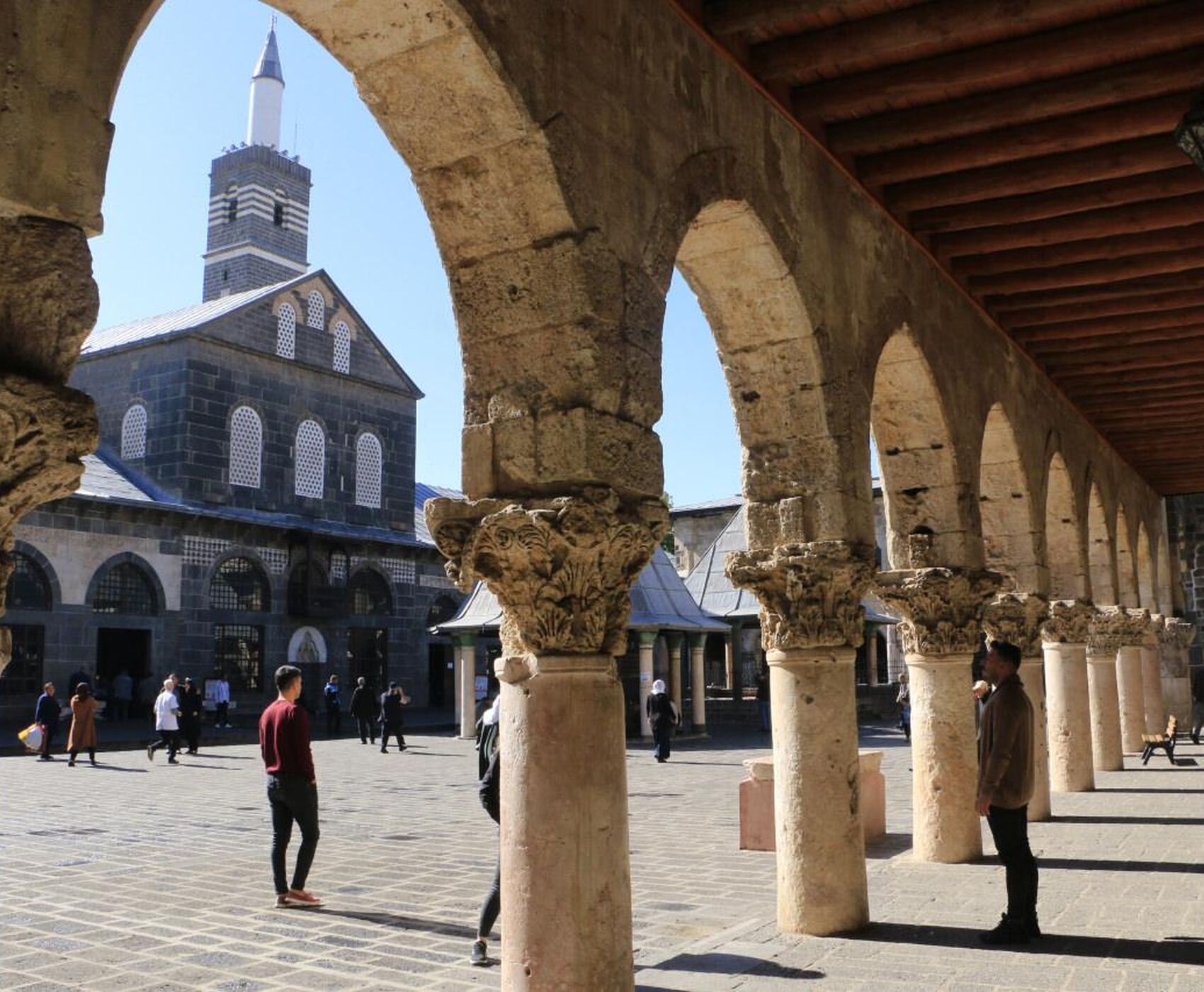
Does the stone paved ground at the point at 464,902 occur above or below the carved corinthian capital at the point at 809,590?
below

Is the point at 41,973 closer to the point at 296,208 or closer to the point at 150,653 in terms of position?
the point at 150,653

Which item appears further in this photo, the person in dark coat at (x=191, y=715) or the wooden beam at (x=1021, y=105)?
the person in dark coat at (x=191, y=715)

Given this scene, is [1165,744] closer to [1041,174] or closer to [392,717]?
[1041,174]

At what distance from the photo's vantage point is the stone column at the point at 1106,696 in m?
14.6

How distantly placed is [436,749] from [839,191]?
15.1 m

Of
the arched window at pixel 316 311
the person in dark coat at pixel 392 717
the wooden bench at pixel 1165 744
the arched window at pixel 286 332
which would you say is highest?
the arched window at pixel 316 311

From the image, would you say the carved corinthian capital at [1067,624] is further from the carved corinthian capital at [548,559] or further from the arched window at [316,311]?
the arched window at [316,311]

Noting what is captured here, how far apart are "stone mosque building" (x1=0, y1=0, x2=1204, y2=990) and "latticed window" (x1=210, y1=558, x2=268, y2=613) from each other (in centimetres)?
1951

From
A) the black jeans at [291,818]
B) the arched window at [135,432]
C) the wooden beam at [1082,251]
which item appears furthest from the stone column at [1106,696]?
the arched window at [135,432]

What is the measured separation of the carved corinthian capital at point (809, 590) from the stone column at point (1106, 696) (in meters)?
9.57

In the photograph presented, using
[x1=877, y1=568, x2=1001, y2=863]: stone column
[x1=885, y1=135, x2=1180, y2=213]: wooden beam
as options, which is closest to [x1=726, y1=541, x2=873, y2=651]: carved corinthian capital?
[x1=877, y1=568, x2=1001, y2=863]: stone column

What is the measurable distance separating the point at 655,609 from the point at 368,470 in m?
12.4

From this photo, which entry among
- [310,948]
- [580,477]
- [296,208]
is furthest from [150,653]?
[296,208]

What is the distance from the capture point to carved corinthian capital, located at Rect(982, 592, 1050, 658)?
10.2 metres
